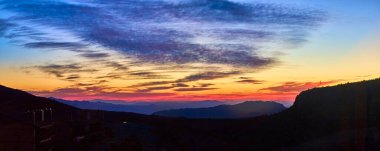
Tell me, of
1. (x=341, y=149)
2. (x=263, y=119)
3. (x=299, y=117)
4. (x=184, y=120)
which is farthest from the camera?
(x=184, y=120)

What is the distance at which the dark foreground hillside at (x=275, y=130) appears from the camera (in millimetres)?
46062

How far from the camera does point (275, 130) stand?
74.4 m

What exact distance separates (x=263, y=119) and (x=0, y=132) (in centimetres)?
5871

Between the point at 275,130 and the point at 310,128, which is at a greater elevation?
the point at 310,128

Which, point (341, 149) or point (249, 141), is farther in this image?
point (249, 141)

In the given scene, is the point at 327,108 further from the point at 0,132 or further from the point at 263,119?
the point at 0,132

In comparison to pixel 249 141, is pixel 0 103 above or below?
above

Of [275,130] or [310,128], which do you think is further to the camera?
[275,130]

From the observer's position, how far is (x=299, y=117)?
77.7 meters

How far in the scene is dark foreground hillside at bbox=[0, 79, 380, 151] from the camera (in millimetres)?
46062

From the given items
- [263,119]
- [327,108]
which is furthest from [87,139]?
[263,119]

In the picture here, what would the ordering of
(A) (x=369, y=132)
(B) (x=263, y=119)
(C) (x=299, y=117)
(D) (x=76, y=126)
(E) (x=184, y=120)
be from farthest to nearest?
(E) (x=184, y=120) < (B) (x=263, y=119) < (C) (x=299, y=117) < (A) (x=369, y=132) < (D) (x=76, y=126)

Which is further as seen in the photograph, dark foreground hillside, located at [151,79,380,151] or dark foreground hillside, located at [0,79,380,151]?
dark foreground hillside, located at [151,79,380,151]

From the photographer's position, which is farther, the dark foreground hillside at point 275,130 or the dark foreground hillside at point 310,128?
the dark foreground hillside at point 310,128
